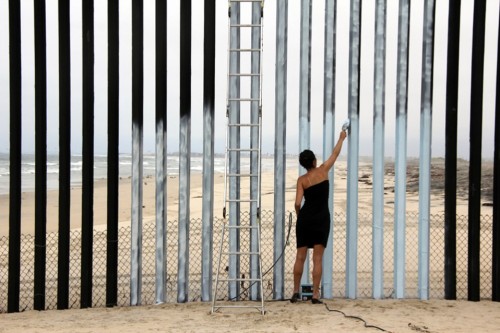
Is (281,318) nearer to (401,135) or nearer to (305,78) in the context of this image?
(401,135)

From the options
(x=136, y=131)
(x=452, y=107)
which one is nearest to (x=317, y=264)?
(x=452, y=107)

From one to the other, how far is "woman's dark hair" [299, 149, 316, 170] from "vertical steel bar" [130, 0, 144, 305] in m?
1.76

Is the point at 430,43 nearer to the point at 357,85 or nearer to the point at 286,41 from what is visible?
the point at 357,85

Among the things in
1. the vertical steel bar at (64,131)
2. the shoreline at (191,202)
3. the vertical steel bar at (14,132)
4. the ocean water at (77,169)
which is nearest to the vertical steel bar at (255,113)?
the vertical steel bar at (64,131)

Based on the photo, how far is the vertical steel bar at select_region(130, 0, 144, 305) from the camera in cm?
658

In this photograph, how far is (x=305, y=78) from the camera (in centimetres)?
658

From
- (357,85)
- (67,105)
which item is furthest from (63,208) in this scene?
(357,85)

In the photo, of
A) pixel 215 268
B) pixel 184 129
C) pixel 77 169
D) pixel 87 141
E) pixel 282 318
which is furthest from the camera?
pixel 77 169

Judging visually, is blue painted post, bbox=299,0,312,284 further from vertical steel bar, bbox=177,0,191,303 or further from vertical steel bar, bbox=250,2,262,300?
vertical steel bar, bbox=177,0,191,303

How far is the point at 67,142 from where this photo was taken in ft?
21.4

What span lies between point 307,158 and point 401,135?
1.10 m

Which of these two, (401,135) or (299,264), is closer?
(299,264)

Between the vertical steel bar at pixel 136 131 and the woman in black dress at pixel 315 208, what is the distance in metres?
1.74

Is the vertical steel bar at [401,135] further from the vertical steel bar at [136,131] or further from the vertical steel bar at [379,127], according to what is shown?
the vertical steel bar at [136,131]
